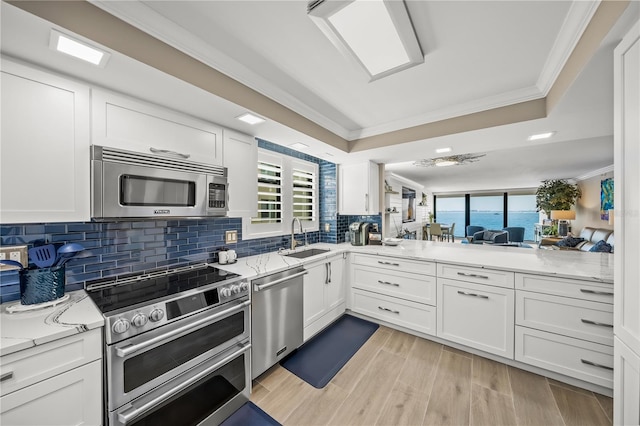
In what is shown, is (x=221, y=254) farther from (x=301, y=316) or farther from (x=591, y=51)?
(x=591, y=51)

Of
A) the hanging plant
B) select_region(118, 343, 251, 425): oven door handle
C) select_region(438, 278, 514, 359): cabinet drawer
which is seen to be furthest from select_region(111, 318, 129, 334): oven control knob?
the hanging plant

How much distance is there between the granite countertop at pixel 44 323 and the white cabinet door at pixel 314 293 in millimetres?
1571

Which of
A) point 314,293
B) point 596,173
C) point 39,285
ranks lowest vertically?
point 314,293

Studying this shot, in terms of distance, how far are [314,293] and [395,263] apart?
0.98m

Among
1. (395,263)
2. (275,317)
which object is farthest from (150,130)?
(395,263)

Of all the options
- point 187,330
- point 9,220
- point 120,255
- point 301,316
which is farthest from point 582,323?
point 9,220

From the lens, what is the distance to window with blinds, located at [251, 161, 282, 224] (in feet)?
8.84

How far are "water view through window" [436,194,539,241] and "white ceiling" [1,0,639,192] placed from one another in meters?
8.40

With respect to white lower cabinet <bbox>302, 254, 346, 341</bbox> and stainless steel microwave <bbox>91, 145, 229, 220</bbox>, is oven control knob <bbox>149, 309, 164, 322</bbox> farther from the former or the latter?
white lower cabinet <bbox>302, 254, 346, 341</bbox>

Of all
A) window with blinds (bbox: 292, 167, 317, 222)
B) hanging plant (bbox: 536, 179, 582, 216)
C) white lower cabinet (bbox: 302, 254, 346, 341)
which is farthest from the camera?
hanging plant (bbox: 536, 179, 582, 216)

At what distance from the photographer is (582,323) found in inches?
69.4

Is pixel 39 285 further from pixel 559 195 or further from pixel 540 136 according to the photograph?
pixel 559 195

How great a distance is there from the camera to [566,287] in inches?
71.9

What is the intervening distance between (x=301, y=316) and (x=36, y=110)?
7.35 ft
